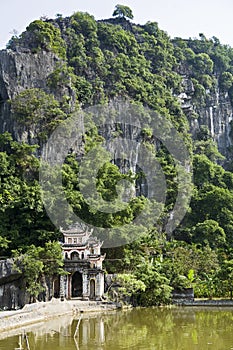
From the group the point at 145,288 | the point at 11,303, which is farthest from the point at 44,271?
the point at 145,288

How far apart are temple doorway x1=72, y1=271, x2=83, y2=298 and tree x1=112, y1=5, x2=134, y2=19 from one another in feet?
121

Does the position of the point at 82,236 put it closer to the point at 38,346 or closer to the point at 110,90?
the point at 38,346

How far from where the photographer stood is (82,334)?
59.3 ft

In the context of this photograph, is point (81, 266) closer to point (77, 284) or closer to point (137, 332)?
point (77, 284)

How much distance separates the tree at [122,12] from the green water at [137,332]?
4123 centimetres

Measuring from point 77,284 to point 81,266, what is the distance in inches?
81.0

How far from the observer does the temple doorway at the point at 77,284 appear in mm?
28103

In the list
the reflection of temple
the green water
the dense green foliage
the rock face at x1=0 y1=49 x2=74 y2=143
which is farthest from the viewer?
the rock face at x1=0 y1=49 x2=74 y2=143

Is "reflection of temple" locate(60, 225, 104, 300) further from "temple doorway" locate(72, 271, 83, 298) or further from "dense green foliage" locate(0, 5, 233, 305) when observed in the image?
"dense green foliage" locate(0, 5, 233, 305)

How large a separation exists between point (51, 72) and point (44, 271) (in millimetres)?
19242

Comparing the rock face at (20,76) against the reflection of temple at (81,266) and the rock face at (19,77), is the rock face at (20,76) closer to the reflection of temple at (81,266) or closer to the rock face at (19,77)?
the rock face at (19,77)

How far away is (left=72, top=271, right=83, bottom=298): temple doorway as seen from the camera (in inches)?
1106

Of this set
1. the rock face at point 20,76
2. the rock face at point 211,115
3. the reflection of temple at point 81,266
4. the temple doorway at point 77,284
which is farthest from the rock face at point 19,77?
the rock face at point 211,115

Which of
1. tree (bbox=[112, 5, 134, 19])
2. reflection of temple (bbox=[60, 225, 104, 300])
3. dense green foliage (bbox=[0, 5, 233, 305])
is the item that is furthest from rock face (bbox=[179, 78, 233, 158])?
reflection of temple (bbox=[60, 225, 104, 300])
